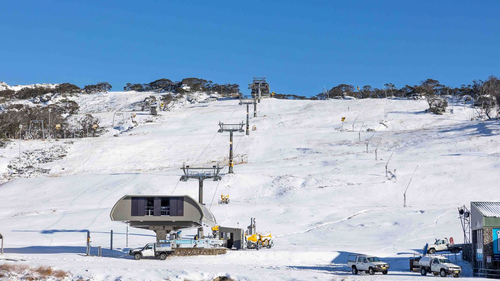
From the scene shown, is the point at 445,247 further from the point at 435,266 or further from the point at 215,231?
the point at 215,231

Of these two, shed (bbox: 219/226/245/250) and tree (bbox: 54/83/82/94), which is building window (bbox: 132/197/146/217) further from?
tree (bbox: 54/83/82/94)

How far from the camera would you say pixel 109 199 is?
192ft

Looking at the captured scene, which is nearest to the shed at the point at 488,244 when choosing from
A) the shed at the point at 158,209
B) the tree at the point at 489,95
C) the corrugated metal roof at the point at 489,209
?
the corrugated metal roof at the point at 489,209

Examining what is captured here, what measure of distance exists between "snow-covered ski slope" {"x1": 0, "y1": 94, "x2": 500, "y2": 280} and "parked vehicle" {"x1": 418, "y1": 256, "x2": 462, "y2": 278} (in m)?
0.68

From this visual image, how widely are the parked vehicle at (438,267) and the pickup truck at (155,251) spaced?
1325 centimetres

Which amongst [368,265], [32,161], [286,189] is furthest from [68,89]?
[368,265]

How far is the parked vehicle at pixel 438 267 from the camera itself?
27.1 meters

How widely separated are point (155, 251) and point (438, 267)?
574 inches

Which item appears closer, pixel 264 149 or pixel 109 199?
pixel 109 199

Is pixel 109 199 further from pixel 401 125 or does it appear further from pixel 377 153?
pixel 401 125

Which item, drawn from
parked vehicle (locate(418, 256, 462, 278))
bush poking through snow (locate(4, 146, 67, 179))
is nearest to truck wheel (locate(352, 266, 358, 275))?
parked vehicle (locate(418, 256, 462, 278))

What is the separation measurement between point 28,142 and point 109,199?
3885 cm

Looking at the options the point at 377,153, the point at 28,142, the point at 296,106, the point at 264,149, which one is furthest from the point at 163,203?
the point at 296,106

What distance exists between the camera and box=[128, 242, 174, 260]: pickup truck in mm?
32806
